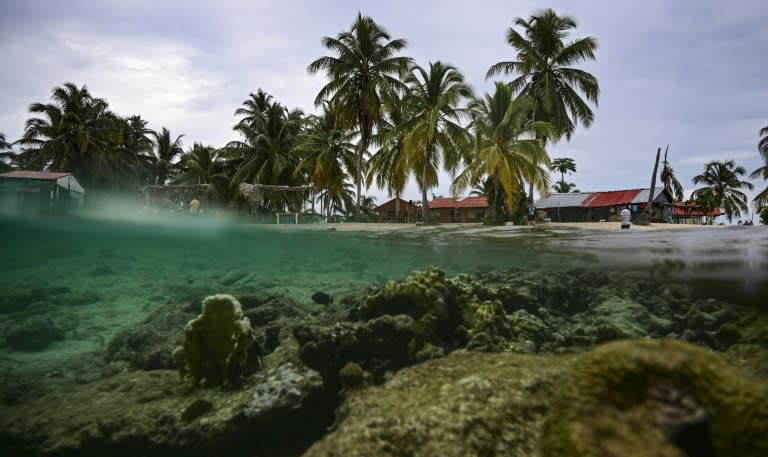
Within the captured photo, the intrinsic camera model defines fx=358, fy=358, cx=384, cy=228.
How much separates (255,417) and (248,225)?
33.3ft

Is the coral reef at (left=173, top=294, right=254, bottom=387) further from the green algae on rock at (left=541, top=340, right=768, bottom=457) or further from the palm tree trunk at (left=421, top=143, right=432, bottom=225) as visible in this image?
the palm tree trunk at (left=421, top=143, right=432, bottom=225)

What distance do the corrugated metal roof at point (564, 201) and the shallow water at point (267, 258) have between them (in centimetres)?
1664

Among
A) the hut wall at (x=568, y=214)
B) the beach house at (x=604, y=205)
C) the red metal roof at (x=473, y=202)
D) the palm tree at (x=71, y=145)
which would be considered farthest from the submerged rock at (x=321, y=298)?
the red metal roof at (x=473, y=202)

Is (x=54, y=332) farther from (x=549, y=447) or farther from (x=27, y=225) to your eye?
(x=549, y=447)

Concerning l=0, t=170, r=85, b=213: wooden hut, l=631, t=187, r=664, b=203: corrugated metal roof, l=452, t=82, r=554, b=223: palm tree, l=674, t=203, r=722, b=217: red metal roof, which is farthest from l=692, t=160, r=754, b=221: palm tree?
l=0, t=170, r=85, b=213: wooden hut

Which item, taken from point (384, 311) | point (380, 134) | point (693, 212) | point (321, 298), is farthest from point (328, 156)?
point (693, 212)

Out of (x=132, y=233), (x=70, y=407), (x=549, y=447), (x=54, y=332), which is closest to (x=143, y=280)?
(x=132, y=233)

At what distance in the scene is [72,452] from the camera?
16.9 feet

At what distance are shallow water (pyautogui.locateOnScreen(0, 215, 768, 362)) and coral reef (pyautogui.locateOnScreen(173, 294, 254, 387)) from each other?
6221mm

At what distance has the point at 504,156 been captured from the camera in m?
14.1

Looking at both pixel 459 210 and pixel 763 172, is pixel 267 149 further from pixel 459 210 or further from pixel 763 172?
pixel 763 172

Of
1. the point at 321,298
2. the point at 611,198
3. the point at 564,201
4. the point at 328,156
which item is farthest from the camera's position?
the point at 564,201

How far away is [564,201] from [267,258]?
77.9 ft

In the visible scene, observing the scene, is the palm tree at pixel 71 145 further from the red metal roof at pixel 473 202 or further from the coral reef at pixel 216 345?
the red metal roof at pixel 473 202
